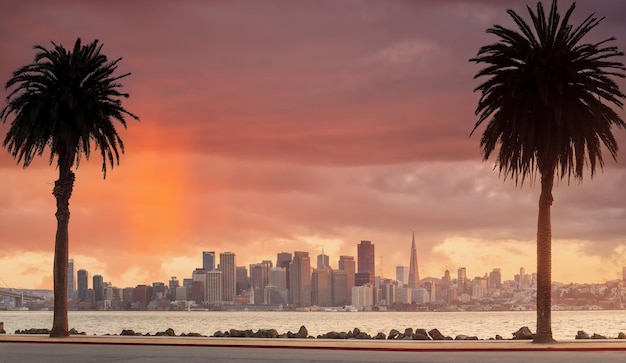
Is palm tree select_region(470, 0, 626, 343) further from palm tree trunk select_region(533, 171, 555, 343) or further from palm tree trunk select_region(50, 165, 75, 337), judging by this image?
palm tree trunk select_region(50, 165, 75, 337)

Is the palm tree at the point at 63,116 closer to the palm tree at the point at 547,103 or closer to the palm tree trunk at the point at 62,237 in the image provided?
the palm tree trunk at the point at 62,237

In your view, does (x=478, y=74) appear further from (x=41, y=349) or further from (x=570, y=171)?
(x=41, y=349)

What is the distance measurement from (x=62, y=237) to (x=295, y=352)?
21365mm

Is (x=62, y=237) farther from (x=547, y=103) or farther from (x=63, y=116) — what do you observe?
(x=547, y=103)

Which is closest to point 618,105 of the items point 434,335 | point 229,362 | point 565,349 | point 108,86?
point 565,349

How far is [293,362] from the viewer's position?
1212 inches

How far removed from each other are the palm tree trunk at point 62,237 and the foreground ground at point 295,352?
7383 mm

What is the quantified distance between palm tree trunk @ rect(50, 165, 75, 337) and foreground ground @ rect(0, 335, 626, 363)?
7383mm

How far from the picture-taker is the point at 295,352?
3638 centimetres

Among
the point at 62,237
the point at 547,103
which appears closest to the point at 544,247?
the point at 547,103

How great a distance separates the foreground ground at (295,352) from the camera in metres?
32.4

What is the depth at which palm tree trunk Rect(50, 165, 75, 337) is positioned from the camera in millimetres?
52750

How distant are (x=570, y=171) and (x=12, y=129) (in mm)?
30043

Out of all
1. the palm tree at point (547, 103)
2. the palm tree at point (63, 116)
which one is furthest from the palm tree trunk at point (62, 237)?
the palm tree at point (547, 103)
